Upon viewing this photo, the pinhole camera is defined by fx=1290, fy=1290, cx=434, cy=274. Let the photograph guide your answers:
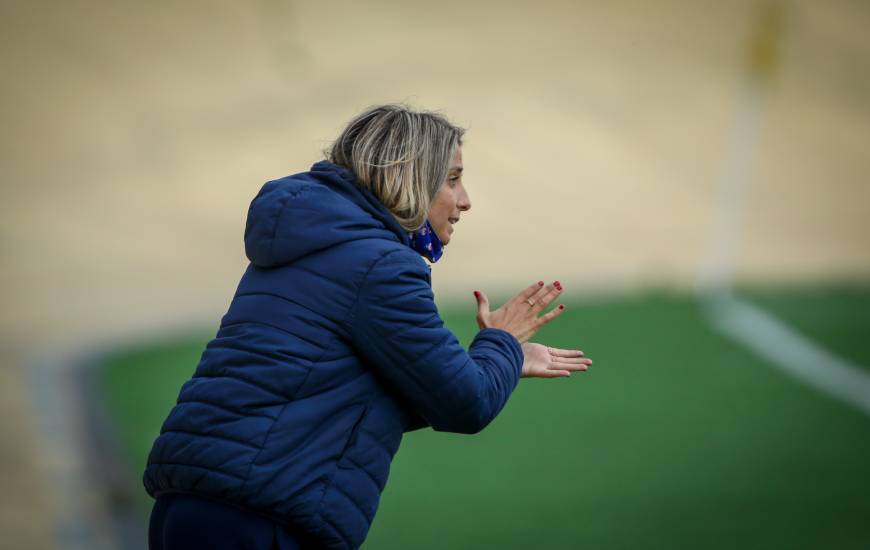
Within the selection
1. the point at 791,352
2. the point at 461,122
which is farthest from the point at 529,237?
the point at 791,352

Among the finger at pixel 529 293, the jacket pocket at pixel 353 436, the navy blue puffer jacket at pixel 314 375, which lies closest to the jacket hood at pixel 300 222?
the navy blue puffer jacket at pixel 314 375

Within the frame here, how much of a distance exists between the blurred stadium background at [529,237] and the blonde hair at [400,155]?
3.64m

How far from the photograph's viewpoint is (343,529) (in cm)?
245

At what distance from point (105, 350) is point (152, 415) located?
1.85m

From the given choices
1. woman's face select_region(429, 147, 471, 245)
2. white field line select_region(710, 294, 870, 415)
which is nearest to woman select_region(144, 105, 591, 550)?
woman's face select_region(429, 147, 471, 245)

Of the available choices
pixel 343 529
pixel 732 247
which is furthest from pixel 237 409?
pixel 732 247

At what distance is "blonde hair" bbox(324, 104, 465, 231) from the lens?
8.53 feet

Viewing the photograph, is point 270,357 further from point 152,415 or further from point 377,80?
point 377,80

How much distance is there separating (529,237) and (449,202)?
909 cm

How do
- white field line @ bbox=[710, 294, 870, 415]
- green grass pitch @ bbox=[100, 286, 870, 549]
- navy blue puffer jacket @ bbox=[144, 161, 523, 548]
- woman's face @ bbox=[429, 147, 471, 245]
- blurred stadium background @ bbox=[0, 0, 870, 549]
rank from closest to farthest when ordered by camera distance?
navy blue puffer jacket @ bbox=[144, 161, 523, 548] → woman's face @ bbox=[429, 147, 471, 245] → green grass pitch @ bbox=[100, 286, 870, 549] → blurred stadium background @ bbox=[0, 0, 870, 549] → white field line @ bbox=[710, 294, 870, 415]

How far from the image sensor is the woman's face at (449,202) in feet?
8.93

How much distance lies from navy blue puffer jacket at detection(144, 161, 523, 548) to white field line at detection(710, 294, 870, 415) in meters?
6.75

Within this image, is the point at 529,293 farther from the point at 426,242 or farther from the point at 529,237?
the point at 529,237

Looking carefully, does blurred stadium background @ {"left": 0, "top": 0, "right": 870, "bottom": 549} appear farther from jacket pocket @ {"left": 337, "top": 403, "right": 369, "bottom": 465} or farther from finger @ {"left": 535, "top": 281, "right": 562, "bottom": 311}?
jacket pocket @ {"left": 337, "top": 403, "right": 369, "bottom": 465}
